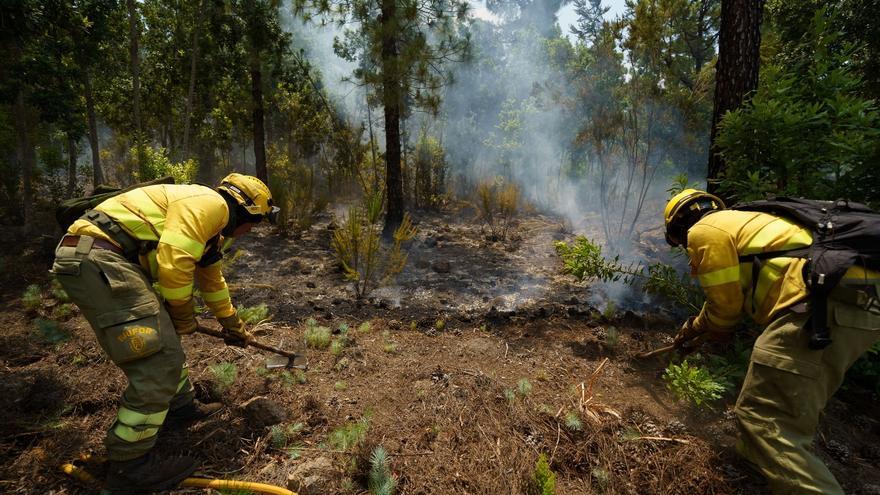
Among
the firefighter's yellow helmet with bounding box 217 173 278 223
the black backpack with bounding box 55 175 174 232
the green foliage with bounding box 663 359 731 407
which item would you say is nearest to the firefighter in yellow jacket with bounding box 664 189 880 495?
the green foliage with bounding box 663 359 731 407

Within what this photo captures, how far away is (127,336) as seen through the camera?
217 centimetres

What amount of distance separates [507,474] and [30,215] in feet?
29.9

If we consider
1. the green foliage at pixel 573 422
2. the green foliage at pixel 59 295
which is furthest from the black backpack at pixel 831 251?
the green foliage at pixel 59 295

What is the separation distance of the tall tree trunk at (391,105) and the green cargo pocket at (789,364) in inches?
261

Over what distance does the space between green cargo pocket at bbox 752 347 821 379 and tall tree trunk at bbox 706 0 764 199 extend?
2.17m

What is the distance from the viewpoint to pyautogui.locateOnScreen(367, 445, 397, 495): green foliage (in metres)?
2.19

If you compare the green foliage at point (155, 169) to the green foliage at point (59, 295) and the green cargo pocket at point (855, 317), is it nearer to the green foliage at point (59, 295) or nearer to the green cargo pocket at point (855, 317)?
the green foliage at point (59, 295)

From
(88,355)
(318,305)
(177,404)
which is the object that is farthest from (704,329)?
(88,355)

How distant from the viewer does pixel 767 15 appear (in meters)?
7.75

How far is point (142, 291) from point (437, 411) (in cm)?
187

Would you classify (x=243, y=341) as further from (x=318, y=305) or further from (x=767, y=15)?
(x=767, y=15)

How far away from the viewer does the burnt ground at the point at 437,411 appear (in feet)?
7.76

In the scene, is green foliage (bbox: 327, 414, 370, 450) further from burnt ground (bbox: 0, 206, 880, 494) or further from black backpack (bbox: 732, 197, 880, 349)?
black backpack (bbox: 732, 197, 880, 349)

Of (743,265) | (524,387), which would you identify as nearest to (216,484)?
(524,387)
